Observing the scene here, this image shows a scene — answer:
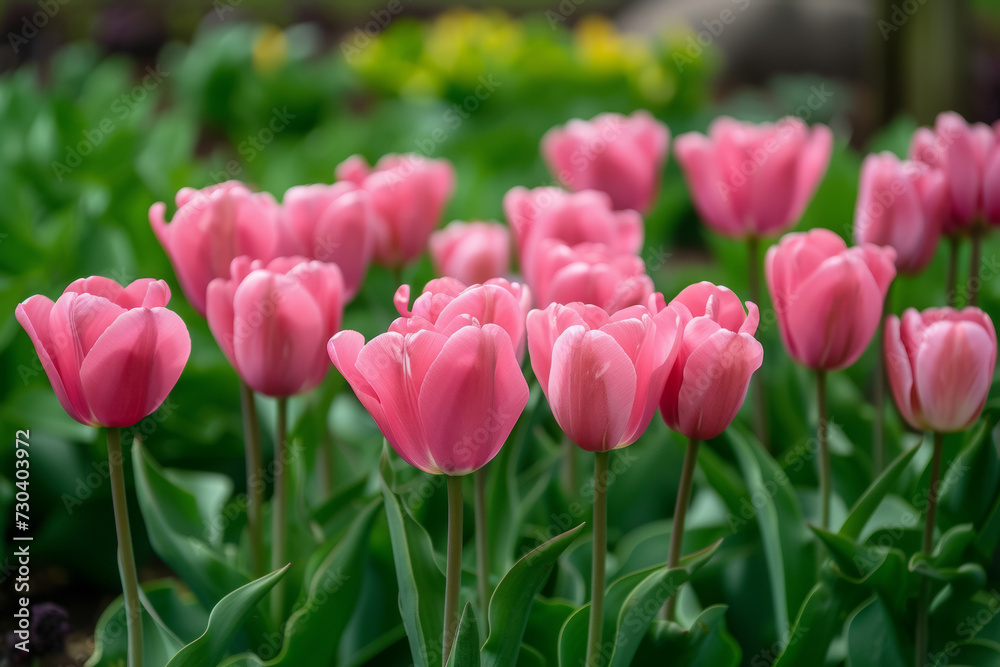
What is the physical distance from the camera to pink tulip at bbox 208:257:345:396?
0.80m

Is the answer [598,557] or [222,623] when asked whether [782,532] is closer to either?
[598,557]

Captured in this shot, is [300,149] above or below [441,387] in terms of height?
below

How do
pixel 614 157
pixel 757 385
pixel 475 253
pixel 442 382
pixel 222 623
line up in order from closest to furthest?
pixel 442 382, pixel 222 623, pixel 475 253, pixel 757 385, pixel 614 157

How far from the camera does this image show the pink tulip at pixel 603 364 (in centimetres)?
66

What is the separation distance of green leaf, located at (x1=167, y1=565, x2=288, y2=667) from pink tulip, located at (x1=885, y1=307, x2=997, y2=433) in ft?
1.84

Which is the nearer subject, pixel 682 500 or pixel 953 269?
pixel 682 500

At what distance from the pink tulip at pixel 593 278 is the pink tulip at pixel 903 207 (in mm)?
300

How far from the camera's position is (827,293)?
828 mm

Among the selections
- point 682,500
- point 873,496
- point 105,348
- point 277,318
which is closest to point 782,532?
point 873,496

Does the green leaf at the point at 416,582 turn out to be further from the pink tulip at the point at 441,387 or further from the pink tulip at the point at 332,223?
the pink tulip at the point at 332,223

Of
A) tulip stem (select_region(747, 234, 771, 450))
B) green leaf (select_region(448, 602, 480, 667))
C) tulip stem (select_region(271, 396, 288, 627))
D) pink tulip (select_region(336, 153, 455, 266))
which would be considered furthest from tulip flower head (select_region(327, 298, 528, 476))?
tulip stem (select_region(747, 234, 771, 450))

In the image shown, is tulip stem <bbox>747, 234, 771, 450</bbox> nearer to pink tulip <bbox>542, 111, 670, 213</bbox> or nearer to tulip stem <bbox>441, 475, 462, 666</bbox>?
pink tulip <bbox>542, 111, 670, 213</bbox>

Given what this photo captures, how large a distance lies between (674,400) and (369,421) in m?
0.91

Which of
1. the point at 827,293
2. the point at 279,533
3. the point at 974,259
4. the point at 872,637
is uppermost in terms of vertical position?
the point at 827,293
